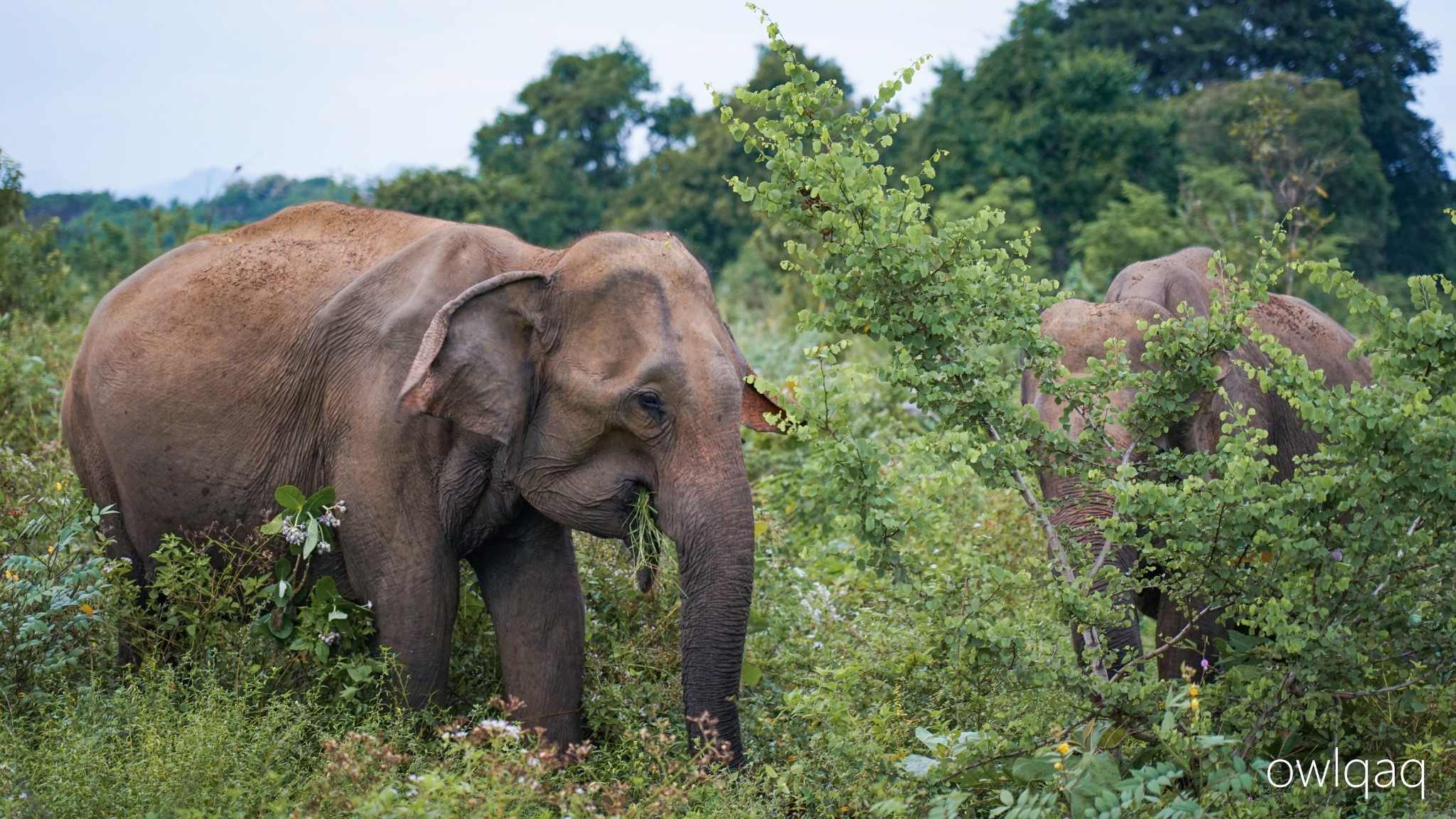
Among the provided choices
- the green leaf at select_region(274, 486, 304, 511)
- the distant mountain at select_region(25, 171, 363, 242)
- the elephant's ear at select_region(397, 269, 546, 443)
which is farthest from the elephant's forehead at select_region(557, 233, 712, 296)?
the distant mountain at select_region(25, 171, 363, 242)

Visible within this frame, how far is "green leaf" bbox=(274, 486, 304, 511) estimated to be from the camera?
4.85 m

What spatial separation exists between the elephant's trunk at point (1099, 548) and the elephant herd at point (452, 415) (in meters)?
0.04

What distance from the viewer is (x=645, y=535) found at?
191 inches

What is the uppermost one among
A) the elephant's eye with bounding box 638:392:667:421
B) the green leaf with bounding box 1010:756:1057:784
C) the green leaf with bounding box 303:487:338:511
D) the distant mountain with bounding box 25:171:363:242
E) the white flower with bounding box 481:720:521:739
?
the distant mountain with bounding box 25:171:363:242

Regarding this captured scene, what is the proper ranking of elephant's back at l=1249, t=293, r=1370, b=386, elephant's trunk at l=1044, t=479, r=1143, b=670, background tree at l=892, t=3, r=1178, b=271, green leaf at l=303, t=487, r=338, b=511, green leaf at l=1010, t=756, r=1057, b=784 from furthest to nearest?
1. background tree at l=892, t=3, r=1178, b=271
2. elephant's back at l=1249, t=293, r=1370, b=386
3. green leaf at l=303, t=487, r=338, b=511
4. elephant's trunk at l=1044, t=479, r=1143, b=670
5. green leaf at l=1010, t=756, r=1057, b=784

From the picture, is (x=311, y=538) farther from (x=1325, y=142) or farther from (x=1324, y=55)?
(x=1324, y=55)

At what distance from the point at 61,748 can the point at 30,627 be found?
72 cm

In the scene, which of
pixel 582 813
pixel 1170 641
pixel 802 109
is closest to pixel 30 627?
pixel 582 813

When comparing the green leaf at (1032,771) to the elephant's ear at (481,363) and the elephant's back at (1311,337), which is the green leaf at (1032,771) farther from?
the elephant's back at (1311,337)

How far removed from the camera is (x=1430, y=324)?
3.76 meters

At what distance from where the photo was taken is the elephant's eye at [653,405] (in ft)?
15.2

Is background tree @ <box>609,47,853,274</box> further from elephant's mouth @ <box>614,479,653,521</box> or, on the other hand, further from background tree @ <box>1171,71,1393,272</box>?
elephant's mouth @ <box>614,479,653,521</box>

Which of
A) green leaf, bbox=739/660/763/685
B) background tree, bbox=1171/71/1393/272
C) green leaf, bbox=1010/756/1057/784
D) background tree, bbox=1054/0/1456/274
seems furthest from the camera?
background tree, bbox=1054/0/1456/274

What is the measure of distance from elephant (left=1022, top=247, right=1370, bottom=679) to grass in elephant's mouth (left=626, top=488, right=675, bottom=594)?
138cm
